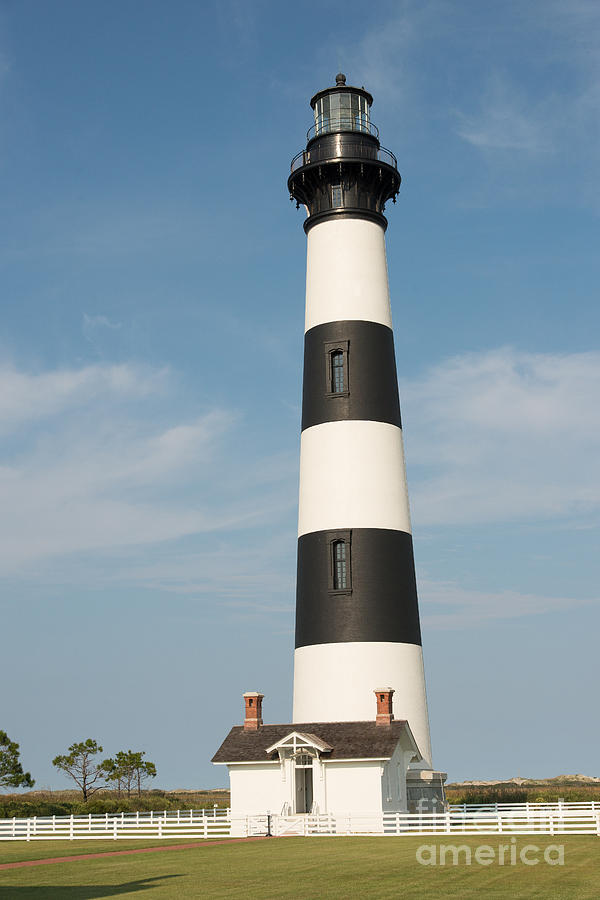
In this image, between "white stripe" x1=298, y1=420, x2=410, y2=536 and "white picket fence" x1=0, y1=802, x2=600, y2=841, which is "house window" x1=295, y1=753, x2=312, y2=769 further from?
"white stripe" x1=298, y1=420, x2=410, y2=536

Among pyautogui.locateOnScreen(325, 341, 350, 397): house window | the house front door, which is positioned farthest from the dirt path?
pyautogui.locateOnScreen(325, 341, 350, 397): house window

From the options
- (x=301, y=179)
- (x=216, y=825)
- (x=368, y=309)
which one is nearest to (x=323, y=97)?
(x=301, y=179)

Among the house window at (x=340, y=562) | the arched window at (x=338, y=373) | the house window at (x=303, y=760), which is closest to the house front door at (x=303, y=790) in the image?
the house window at (x=303, y=760)

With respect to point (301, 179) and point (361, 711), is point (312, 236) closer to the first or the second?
point (301, 179)

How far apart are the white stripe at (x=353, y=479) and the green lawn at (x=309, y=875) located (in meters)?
10.8

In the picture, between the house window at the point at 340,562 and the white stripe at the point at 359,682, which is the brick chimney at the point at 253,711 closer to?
the white stripe at the point at 359,682

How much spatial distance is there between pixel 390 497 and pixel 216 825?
467 inches

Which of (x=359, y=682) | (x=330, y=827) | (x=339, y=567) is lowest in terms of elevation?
(x=330, y=827)

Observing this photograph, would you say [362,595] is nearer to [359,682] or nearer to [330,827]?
[359,682]

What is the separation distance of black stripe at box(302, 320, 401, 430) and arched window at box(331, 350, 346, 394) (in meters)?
0.21

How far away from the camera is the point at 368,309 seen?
120ft

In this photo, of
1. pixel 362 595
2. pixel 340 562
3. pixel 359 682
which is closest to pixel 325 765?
pixel 359 682

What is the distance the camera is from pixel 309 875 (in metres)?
19.6

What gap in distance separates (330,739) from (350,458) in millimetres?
9034
